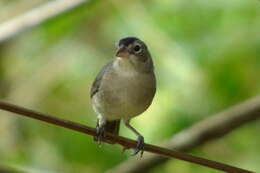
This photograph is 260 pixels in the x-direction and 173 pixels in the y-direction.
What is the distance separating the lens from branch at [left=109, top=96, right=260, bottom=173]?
4832mm

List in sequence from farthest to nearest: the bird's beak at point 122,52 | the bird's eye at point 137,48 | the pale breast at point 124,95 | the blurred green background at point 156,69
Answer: the blurred green background at point 156,69 → the bird's eye at point 137,48 → the bird's beak at point 122,52 → the pale breast at point 124,95

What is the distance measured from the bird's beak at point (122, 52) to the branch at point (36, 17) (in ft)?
1.50

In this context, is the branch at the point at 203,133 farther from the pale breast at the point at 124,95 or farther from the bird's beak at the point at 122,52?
the bird's beak at the point at 122,52

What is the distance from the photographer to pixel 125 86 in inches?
175

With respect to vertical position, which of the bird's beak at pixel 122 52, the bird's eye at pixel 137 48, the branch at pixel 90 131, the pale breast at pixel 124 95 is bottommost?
the branch at pixel 90 131

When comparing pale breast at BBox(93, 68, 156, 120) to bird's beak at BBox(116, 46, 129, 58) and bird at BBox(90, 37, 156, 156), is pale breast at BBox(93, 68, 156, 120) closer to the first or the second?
bird at BBox(90, 37, 156, 156)

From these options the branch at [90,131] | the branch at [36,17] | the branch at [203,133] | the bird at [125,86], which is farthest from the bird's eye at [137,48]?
the branch at [90,131]

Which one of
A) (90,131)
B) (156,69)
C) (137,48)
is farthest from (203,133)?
(90,131)

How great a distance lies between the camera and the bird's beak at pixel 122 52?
4509 mm

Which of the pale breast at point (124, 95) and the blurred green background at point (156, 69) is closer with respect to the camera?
the pale breast at point (124, 95)

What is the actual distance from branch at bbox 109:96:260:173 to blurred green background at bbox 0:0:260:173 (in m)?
0.37

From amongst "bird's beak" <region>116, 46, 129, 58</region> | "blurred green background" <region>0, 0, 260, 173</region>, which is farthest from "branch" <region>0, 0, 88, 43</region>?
"bird's beak" <region>116, 46, 129, 58</region>

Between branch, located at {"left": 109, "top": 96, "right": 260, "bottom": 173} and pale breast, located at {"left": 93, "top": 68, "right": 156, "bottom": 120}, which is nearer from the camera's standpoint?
pale breast, located at {"left": 93, "top": 68, "right": 156, "bottom": 120}

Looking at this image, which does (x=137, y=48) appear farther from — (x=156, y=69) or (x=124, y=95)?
(x=156, y=69)
